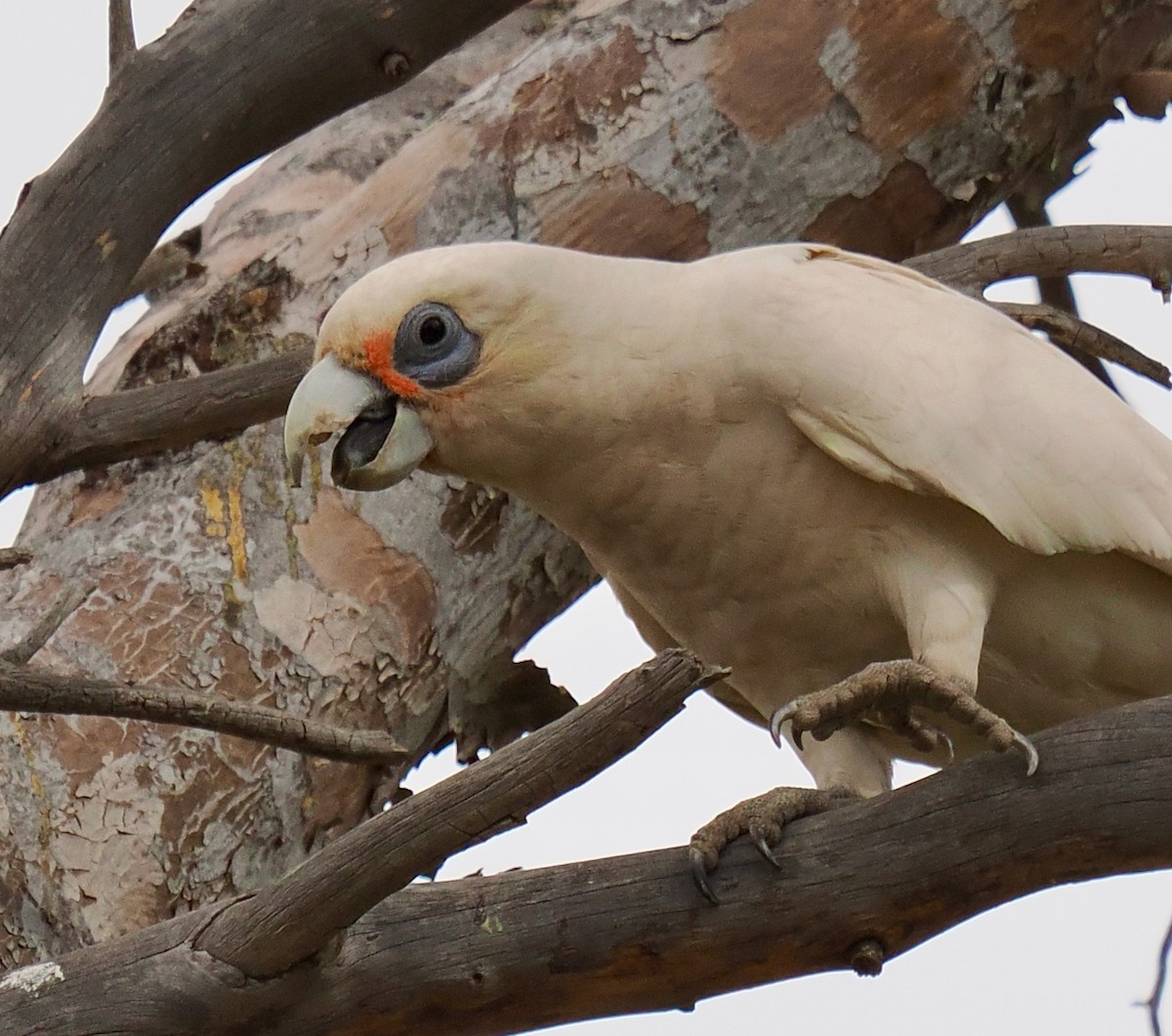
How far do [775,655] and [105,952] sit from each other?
3.17 ft

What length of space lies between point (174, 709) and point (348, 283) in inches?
49.8

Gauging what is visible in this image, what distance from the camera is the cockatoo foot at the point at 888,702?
5.69 feet

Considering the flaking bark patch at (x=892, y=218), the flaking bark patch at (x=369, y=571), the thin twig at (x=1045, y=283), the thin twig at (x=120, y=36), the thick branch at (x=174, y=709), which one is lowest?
the thick branch at (x=174, y=709)

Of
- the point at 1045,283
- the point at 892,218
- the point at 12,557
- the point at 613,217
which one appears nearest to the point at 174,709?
the point at 12,557

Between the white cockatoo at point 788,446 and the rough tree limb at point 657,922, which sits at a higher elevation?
the white cockatoo at point 788,446

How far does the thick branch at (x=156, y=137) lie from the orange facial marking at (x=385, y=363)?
283mm

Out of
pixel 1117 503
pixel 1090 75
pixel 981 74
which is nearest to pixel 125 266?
pixel 1117 503

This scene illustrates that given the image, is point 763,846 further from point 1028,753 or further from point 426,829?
point 426,829

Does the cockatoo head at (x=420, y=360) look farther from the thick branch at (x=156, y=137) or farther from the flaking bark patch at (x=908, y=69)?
the flaking bark patch at (x=908, y=69)

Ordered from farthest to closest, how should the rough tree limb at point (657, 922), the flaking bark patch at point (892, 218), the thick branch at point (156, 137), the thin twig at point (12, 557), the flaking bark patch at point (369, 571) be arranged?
1. the flaking bark patch at point (892, 218)
2. the flaking bark patch at point (369, 571)
3. the thick branch at point (156, 137)
4. the thin twig at point (12, 557)
5. the rough tree limb at point (657, 922)

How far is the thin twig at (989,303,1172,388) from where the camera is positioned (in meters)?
2.79

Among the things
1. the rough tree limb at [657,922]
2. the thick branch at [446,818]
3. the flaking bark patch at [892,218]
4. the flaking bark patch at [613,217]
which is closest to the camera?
the thick branch at [446,818]

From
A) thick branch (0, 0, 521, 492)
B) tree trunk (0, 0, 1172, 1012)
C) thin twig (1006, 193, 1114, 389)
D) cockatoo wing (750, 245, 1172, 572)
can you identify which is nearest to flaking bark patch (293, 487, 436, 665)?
tree trunk (0, 0, 1172, 1012)

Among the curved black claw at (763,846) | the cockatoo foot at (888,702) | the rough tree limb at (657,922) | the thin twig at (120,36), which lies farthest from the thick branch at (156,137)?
the curved black claw at (763,846)
